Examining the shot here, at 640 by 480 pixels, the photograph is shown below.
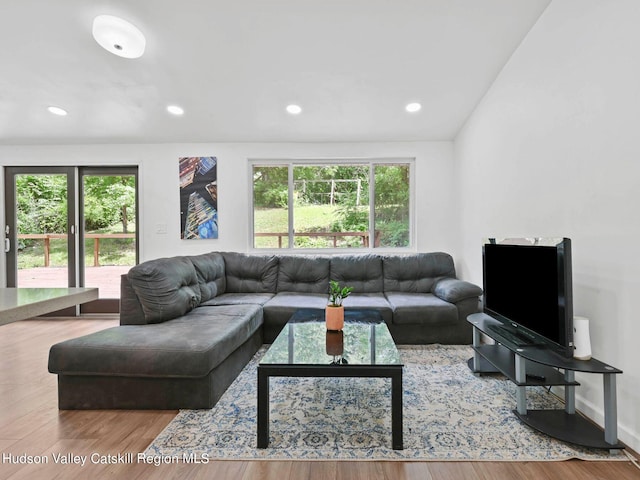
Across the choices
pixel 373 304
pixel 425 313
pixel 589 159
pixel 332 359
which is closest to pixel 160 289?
pixel 332 359

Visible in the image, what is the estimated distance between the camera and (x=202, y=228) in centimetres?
421

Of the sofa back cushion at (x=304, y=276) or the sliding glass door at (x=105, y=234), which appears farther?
the sliding glass door at (x=105, y=234)

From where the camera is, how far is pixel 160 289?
2.54 m

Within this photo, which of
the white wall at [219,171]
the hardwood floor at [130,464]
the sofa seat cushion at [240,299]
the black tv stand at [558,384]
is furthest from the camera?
the white wall at [219,171]

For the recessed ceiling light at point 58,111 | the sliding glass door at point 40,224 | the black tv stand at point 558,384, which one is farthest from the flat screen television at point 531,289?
the sliding glass door at point 40,224

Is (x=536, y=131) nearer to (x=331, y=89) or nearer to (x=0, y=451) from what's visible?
(x=331, y=89)

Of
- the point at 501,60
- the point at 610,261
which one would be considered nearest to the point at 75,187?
the point at 501,60

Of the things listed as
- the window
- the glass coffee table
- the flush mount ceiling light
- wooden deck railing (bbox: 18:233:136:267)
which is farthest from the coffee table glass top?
wooden deck railing (bbox: 18:233:136:267)

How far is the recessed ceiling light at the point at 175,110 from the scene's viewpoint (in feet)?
11.6

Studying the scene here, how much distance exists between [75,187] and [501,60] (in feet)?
16.6

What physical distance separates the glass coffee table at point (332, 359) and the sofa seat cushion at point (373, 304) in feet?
2.49

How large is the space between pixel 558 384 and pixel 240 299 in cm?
266

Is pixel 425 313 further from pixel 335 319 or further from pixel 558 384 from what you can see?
pixel 558 384

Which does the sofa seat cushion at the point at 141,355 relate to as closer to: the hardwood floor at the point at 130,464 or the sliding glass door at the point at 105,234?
the hardwood floor at the point at 130,464
